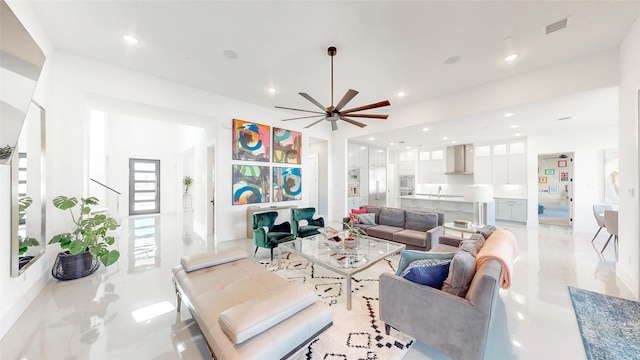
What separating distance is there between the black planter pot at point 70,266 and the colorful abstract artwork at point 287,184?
3.55 meters

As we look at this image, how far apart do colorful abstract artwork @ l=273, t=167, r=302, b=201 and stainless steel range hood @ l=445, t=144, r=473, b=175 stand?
5772 millimetres

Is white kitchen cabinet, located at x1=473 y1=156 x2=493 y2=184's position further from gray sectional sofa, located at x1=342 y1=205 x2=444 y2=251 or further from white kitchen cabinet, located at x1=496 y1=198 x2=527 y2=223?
gray sectional sofa, located at x1=342 y1=205 x2=444 y2=251

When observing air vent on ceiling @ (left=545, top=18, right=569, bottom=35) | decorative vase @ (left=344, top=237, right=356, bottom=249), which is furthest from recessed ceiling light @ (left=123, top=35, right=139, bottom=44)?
air vent on ceiling @ (left=545, top=18, right=569, bottom=35)

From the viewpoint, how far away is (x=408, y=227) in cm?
440

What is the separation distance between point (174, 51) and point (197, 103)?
1.45 m

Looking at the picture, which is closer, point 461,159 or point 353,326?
point 353,326

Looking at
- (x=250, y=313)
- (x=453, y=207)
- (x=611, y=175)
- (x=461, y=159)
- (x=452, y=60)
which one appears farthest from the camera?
(x=461, y=159)

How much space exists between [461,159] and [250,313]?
347 inches

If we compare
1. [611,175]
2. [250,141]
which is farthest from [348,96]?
[611,175]

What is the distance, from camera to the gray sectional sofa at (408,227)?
3701 millimetres

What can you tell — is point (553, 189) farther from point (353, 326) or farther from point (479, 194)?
point (353, 326)

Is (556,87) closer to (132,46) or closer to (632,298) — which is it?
(632,298)

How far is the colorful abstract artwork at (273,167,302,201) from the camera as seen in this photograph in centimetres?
596

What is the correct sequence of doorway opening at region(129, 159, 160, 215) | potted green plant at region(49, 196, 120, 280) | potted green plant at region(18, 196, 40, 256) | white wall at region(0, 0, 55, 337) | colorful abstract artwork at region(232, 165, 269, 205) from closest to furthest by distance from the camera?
1. white wall at region(0, 0, 55, 337)
2. potted green plant at region(18, 196, 40, 256)
3. potted green plant at region(49, 196, 120, 280)
4. colorful abstract artwork at region(232, 165, 269, 205)
5. doorway opening at region(129, 159, 160, 215)
